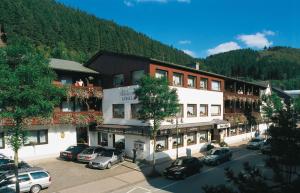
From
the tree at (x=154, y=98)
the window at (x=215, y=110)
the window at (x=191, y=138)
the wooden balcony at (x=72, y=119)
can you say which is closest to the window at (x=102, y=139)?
the wooden balcony at (x=72, y=119)

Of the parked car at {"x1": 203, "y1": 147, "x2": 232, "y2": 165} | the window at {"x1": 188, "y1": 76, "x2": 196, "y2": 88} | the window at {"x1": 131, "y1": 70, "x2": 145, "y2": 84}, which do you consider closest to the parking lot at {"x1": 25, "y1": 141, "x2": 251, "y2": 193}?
the parked car at {"x1": 203, "y1": 147, "x2": 232, "y2": 165}

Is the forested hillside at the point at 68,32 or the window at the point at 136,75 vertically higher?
the forested hillside at the point at 68,32

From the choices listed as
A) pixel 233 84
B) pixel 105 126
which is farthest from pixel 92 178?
pixel 233 84

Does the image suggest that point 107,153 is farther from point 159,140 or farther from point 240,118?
point 240,118

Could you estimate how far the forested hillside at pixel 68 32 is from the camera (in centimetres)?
9688

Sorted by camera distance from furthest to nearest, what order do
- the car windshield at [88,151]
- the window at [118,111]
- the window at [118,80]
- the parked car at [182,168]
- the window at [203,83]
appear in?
the window at [203,83] → the window at [118,80] → the window at [118,111] → the car windshield at [88,151] → the parked car at [182,168]

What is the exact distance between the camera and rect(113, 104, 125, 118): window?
116 feet

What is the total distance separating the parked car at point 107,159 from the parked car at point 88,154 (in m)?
0.54

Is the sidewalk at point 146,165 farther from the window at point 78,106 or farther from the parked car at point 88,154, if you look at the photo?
the window at point 78,106

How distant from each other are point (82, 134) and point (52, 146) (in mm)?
5630

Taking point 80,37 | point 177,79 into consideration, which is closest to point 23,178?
point 177,79

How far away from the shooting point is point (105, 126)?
35.6m

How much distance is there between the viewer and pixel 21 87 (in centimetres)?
Answer: 1783

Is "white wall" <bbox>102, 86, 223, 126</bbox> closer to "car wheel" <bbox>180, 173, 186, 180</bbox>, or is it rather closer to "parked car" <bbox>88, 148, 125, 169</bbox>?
"parked car" <bbox>88, 148, 125, 169</bbox>
